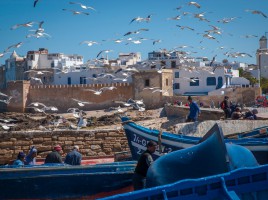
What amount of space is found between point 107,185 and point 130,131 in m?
2.00

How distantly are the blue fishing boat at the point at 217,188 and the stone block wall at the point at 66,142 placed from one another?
256 inches

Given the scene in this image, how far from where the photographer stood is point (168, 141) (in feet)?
28.6

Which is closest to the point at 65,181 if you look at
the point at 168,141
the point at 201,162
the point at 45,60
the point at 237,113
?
the point at 168,141

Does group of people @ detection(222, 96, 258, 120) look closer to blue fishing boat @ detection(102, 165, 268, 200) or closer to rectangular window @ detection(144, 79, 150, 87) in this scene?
blue fishing boat @ detection(102, 165, 268, 200)

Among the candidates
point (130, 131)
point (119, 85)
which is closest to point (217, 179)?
point (130, 131)

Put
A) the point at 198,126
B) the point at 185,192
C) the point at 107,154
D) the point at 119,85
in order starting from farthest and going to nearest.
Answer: the point at 119,85 → the point at 198,126 → the point at 107,154 → the point at 185,192

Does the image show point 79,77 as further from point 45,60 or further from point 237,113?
point 237,113

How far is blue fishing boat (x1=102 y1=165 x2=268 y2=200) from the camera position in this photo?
482cm

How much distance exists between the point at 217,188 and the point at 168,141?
3.87m

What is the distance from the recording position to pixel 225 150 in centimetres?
535

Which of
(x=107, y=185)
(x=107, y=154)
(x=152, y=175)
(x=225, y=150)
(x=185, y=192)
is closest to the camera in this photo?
(x=185, y=192)

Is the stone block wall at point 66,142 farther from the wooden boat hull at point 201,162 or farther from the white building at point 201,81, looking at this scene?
the white building at point 201,81

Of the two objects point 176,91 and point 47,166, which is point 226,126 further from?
point 176,91

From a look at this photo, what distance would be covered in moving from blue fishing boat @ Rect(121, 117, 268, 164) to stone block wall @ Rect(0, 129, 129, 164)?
1.84 metres
